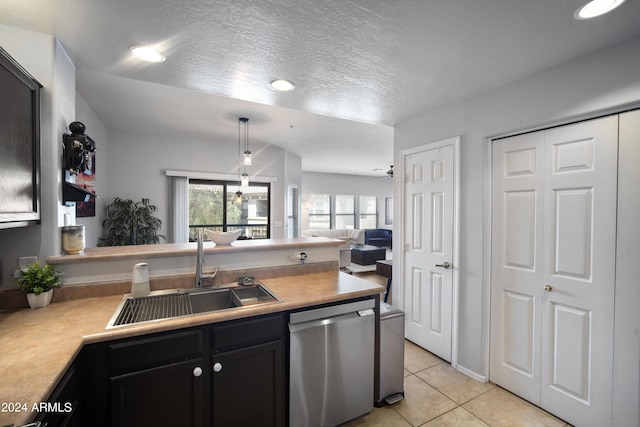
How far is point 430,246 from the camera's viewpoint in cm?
281

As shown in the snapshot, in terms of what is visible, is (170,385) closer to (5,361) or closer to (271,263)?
(5,361)

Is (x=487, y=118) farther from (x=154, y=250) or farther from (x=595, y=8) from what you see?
(x=154, y=250)

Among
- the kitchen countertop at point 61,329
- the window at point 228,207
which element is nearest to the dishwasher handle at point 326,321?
the kitchen countertop at point 61,329

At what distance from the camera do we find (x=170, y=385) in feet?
4.47

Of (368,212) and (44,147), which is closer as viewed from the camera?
(44,147)

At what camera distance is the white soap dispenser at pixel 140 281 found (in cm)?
176

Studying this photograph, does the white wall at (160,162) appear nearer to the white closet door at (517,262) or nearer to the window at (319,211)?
the window at (319,211)

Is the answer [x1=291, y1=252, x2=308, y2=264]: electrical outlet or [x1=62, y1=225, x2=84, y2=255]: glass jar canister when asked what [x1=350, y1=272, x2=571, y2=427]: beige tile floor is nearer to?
[x1=291, y1=252, x2=308, y2=264]: electrical outlet

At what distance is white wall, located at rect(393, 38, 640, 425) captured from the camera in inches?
64.9

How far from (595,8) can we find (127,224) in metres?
5.36

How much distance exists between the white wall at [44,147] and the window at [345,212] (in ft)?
27.6

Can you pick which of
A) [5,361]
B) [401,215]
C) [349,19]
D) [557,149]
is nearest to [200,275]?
[5,361]

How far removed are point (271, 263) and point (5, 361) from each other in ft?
4.82

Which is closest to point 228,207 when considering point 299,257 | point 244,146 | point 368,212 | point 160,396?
point 244,146
